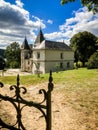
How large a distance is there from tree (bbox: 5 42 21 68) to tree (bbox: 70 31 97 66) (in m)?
34.3

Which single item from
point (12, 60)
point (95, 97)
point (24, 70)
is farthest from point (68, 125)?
point (12, 60)

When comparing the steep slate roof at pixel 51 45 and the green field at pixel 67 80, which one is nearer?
the green field at pixel 67 80

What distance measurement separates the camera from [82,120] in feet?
25.5

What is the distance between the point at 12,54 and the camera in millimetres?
91688

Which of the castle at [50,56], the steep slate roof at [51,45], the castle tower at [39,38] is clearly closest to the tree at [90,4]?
the castle at [50,56]

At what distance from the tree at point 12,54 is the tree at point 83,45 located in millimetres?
34336

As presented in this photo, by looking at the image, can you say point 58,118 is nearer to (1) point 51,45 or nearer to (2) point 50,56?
(2) point 50,56

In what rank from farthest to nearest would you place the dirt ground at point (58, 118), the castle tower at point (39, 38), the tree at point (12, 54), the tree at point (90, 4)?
the tree at point (12, 54) → the castle tower at point (39, 38) → the tree at point (90, 4) → the dirt ground at point (58, 118)

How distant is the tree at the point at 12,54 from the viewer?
8888cm

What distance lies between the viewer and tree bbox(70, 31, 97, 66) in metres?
58.9

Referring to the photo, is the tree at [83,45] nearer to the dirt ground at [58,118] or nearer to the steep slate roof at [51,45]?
the steep slate roof at [51,45]

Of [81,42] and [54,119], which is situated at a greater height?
[81,42]

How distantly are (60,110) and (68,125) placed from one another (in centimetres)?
179

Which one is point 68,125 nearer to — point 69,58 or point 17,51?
point 69,58
